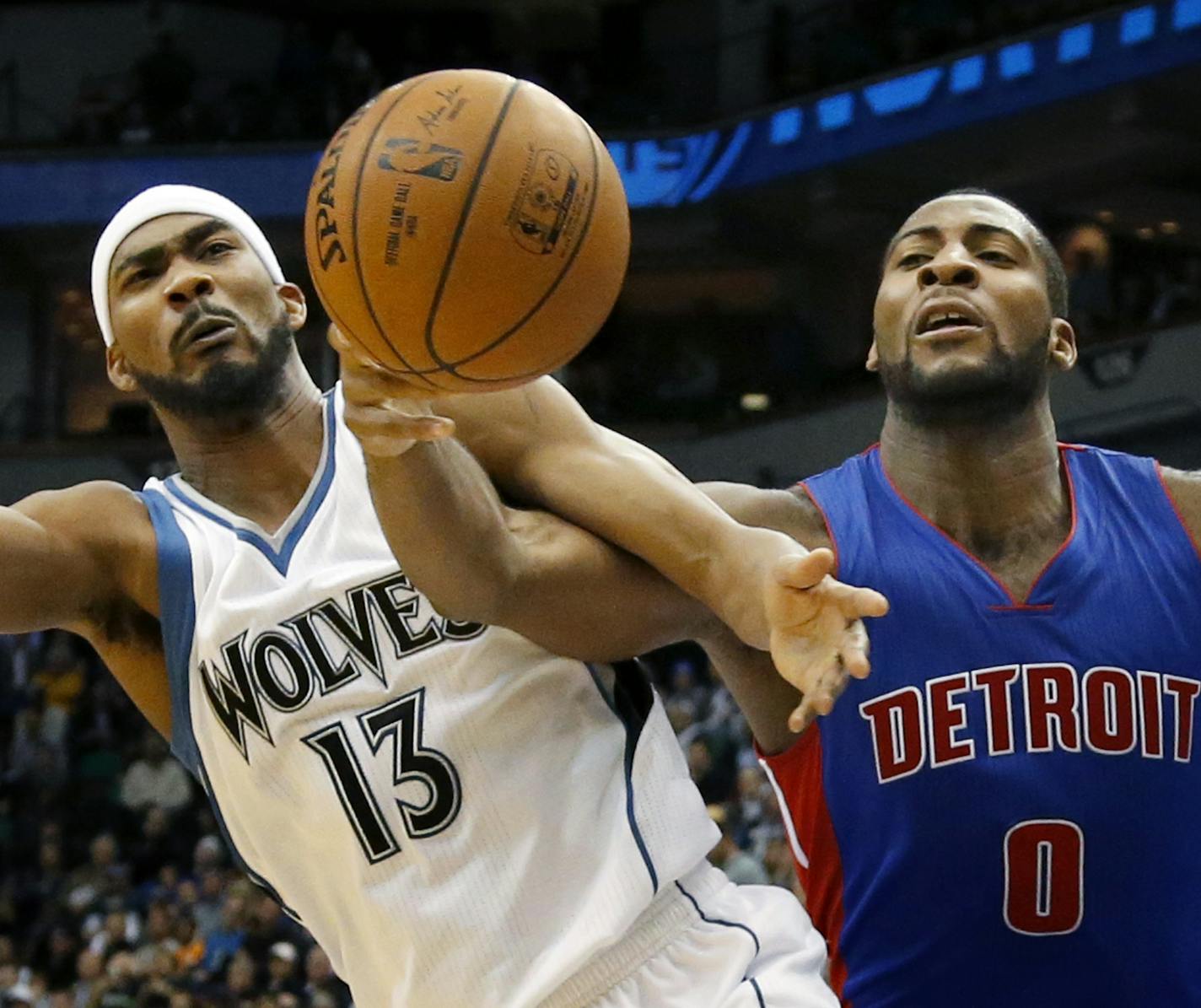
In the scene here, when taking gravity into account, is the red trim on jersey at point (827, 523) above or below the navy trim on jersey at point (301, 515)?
below

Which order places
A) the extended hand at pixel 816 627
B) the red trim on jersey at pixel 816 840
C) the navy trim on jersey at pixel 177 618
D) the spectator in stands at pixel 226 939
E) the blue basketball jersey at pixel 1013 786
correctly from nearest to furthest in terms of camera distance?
1. the extended hand at pixel 816 627
2. the navy trim on jersey at pixel 177 618
3. the blue basketball jersey at pixel 1013 786
4. the red trim on jersey at pixel 816 840
5. the spectator in stands at pixel 226 939

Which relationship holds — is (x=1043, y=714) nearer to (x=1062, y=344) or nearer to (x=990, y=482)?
(x=990, y=482)

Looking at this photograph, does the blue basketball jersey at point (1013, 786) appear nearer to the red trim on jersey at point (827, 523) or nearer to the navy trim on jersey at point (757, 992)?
the red trim on jersey at point (827, 523)

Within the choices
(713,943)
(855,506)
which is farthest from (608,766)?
(855,506)

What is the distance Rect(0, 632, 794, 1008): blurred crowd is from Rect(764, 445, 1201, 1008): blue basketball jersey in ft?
21.0

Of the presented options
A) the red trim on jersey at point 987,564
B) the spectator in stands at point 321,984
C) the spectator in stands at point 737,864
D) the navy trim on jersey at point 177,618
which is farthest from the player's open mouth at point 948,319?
the spectator in stands at point 321,984

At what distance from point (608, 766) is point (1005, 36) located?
1411 cm

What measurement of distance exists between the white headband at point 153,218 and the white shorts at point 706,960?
149 centimetres

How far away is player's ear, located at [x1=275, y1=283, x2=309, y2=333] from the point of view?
3.81 metres

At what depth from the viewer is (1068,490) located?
3953 mm

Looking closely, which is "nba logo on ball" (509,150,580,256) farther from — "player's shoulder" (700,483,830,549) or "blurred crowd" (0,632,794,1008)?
"blurred crowd" (0,632,794,1008)

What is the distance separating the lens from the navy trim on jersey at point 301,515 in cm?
344

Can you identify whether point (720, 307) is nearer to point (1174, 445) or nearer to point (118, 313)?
point (1174, 445)
